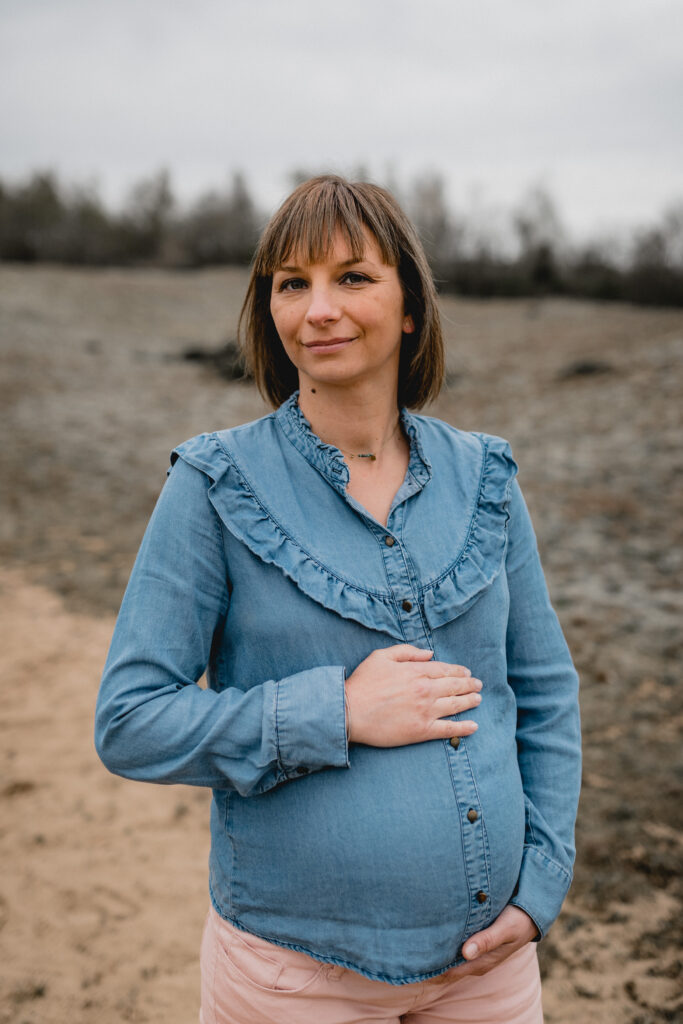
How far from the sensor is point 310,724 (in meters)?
1.26

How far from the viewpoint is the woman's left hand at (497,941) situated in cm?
138

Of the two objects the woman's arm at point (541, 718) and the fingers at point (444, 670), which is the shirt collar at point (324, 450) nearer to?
the woman's arm at point (541, 718)

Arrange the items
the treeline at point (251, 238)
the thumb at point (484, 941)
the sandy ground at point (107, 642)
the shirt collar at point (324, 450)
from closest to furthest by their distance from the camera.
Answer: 1. the thumb at point (484, 941)
2. the shirt collar at point (324, 450)
3. the sandy ground at point (107, 642)
4. the treeline at point (251, 238)

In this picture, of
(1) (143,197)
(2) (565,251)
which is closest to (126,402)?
(2) (565,251)

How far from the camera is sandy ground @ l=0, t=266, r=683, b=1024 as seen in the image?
301 centimetres

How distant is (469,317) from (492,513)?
2324 cm

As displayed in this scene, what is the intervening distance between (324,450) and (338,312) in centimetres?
26

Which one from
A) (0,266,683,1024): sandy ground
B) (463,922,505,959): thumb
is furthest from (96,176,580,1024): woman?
(0,266,683,1024): sandy ground

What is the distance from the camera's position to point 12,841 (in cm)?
366

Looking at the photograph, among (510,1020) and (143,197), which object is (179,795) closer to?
(510,1020)

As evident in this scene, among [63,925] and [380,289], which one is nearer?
[380,289]

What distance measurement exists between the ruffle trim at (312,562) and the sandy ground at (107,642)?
0.65 m

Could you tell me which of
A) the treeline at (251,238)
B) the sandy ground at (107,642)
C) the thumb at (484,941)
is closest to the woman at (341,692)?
the thumb at (484,941)

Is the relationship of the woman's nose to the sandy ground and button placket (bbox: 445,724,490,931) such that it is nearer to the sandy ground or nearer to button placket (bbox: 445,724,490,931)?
the sandy ground
